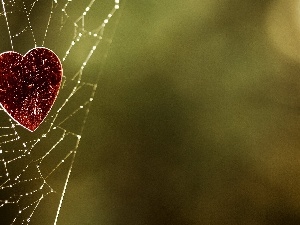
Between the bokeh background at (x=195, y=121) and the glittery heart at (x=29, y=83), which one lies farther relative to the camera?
the bokeh background at (x=195, y=121)

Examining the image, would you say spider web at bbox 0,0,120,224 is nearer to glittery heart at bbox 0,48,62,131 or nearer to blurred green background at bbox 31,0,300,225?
blurred green background at bbox 31,0,300,225

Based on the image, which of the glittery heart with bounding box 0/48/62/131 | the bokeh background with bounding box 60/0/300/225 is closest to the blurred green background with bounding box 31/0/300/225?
the bokeh background with bounding box 60/0/300/225

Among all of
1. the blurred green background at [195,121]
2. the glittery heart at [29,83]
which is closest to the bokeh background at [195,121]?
the blurred green background at [195,121]

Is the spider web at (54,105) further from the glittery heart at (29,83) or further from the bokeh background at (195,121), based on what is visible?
the glittery heart at (29,83)

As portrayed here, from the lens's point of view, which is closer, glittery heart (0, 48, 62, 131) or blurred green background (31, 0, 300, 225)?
glittery heart (0, 48, 62, 131)

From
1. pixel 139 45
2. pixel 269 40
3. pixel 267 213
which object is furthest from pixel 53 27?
pixel 267 213

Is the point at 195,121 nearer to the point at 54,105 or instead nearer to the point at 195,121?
the point at 195,121

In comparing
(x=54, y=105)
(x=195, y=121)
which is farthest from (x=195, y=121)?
(x=54, y=105)
